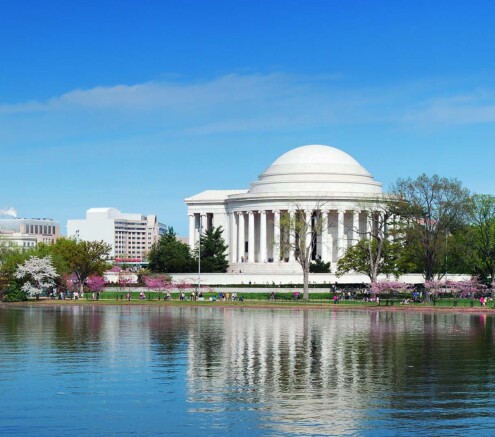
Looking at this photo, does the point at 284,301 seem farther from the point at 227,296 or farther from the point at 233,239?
the point at 233,239

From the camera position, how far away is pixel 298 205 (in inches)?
5640

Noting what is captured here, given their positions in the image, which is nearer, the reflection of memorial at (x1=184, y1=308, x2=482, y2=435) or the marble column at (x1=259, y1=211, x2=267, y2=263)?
the reflection of memorial at (x1=184, y1=308, x2=482, y2=435)

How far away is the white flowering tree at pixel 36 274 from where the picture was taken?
11656 centimetres

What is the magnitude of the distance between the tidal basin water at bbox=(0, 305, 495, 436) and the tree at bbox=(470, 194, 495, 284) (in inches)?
1919

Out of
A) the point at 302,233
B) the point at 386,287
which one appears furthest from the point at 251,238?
the point at 386,287

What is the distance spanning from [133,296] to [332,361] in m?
80.2

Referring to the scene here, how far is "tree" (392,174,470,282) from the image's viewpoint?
107188 millimetres

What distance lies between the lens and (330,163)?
152500 millimetres

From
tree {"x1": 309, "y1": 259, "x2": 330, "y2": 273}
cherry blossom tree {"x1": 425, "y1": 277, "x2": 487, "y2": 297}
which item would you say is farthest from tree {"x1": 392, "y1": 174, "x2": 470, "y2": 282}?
tree {"x1": 309, "y1": 259, "x2": 330, "y2": 273}

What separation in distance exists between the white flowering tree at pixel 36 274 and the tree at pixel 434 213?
39.6 meters

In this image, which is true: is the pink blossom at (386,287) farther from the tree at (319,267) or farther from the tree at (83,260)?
the tree at (83,260)

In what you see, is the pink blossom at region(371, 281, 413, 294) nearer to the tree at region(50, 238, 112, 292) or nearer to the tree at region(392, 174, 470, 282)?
the tree at region(392, 174, 470, 282)

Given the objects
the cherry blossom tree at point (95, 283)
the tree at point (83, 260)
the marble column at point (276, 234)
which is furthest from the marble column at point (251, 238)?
the cherry blossom tree at point (95, 283)

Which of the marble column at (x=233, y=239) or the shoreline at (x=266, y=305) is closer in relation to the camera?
the shoreline at (x=266, y=305)
